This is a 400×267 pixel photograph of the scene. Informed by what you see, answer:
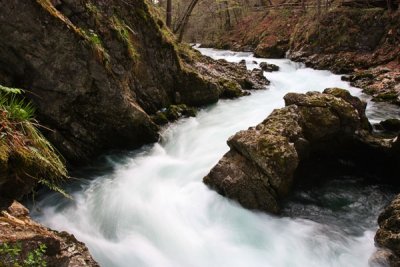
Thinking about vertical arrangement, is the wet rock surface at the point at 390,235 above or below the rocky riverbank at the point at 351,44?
below

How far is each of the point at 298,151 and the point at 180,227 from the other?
10.7ft

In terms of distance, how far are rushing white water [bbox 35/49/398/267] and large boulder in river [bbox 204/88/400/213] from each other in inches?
18.6

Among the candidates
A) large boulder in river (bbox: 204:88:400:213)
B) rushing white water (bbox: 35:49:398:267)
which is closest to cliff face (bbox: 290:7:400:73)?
large boulder in river (bbox: 204:88:400:213)

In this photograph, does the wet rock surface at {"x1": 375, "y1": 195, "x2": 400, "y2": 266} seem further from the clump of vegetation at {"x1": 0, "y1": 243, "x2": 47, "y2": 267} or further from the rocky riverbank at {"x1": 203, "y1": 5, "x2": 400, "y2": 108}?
the rocky riverbank at {"x1": 203, "y1": 5, "x2": 400, "y2": 108}

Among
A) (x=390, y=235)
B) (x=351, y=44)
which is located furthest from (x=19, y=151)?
(x=351, y=44)

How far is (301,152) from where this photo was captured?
26.8ft

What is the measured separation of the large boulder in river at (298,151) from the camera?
23.2 ft

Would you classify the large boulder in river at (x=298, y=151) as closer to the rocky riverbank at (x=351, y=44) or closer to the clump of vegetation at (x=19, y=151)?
the clump of vegetation at (x=19, y=151)

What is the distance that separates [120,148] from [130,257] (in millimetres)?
4219

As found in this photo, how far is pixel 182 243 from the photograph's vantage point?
623 centimetres

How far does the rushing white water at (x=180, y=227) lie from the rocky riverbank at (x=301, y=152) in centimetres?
47

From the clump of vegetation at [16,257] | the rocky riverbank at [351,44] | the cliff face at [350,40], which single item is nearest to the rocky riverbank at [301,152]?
the clump of vegetation at [16,257]

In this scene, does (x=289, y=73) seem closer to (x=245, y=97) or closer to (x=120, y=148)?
(x=245, y=97)

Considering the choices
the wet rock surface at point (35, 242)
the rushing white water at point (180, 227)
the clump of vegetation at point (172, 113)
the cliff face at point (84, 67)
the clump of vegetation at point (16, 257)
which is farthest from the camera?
the clump of vegetation at point (172, 113)
